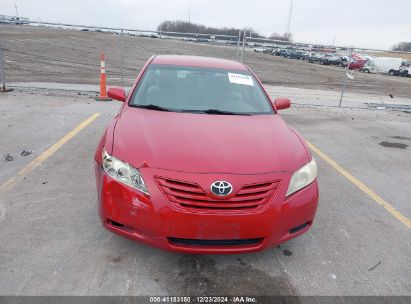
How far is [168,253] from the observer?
2.98m

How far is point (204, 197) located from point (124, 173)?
64 centimetres

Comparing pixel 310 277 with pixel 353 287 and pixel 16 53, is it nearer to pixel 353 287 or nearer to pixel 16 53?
pixel 353 287

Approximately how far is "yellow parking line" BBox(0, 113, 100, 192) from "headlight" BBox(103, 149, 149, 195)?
1.90 m

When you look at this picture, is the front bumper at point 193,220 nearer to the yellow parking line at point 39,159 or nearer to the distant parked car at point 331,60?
the yellow parking line at point 39,159

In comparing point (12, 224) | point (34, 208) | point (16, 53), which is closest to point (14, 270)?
point (12, 224)

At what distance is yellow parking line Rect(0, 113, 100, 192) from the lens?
407cm

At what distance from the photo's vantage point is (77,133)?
20.5 feet

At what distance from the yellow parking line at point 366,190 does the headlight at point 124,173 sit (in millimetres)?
3006

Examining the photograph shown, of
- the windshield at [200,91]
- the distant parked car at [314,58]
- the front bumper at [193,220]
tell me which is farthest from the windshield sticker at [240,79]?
the distant parked car at [314,58]

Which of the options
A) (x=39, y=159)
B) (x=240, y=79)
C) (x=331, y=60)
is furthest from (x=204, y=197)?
(x=331, y=60)

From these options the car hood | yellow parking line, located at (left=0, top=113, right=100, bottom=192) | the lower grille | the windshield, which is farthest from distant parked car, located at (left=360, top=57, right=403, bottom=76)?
the lower grille

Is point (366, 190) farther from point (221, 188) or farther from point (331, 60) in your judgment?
point (331, 60)

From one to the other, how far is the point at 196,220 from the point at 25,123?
535 centimetres

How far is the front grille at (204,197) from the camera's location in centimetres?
249
